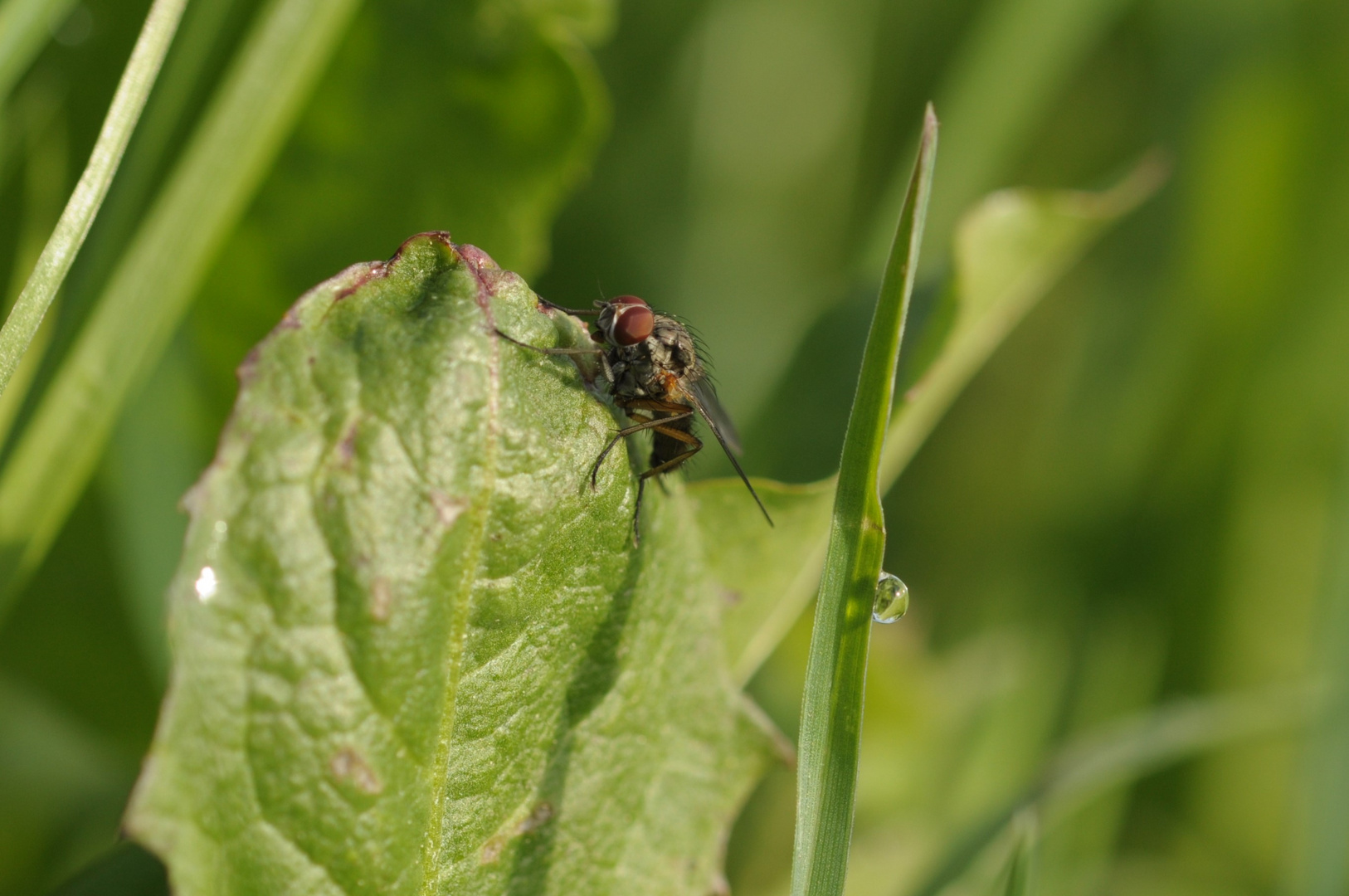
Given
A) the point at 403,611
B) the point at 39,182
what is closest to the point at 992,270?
the point at 403,611

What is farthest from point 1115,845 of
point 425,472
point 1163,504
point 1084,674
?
point 425,472

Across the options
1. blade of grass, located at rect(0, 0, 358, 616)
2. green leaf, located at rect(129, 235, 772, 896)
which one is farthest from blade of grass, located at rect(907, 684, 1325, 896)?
blade of grass, located at rect(0, 0, 358, 616)

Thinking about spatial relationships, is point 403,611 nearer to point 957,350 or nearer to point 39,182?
point 957,350

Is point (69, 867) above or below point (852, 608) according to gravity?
below

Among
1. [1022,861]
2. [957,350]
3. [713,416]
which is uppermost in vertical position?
[957,350]

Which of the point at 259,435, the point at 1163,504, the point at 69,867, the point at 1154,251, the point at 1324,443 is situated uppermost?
the point at 1154,251

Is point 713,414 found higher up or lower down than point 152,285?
higher up

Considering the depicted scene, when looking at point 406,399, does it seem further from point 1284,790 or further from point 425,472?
point 1284,790
